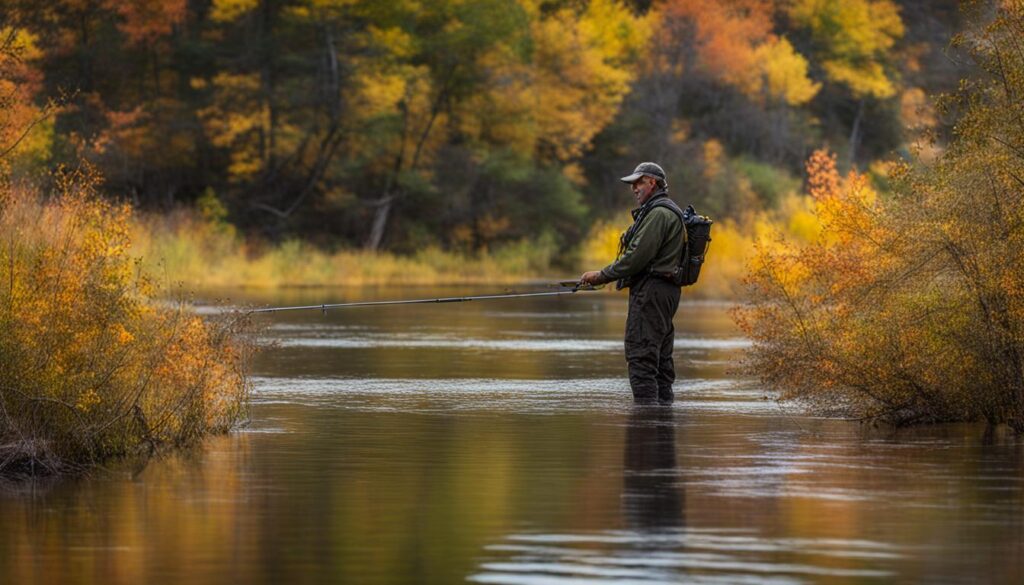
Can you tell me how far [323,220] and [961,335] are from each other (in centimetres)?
4602

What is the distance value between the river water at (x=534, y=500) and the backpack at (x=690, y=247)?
1155 millimetres

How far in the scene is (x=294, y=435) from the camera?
15.7 m

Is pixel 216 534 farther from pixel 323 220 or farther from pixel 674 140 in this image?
pixel 674 140

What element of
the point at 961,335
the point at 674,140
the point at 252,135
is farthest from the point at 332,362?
the point at 674,140

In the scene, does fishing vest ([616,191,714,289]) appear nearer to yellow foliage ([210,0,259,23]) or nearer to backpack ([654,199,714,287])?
backpack ([654,199,714,287])

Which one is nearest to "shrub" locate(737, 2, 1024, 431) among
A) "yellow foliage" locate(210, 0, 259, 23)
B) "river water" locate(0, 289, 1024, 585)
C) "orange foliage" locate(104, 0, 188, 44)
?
"river water" locate(0, 289, 1024, 585)

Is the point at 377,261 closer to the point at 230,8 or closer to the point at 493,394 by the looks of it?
the point at 230,8

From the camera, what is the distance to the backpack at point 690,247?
16.9m

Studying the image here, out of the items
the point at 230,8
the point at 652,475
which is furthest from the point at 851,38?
the point at 652,475

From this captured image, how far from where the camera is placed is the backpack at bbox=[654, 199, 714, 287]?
55.6 ft

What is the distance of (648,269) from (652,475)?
415 centimetres

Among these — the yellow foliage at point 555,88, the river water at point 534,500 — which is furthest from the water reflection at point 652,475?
the yellow foliage at point 555,88

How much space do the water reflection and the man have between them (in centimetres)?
56

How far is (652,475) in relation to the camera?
13.0 m
